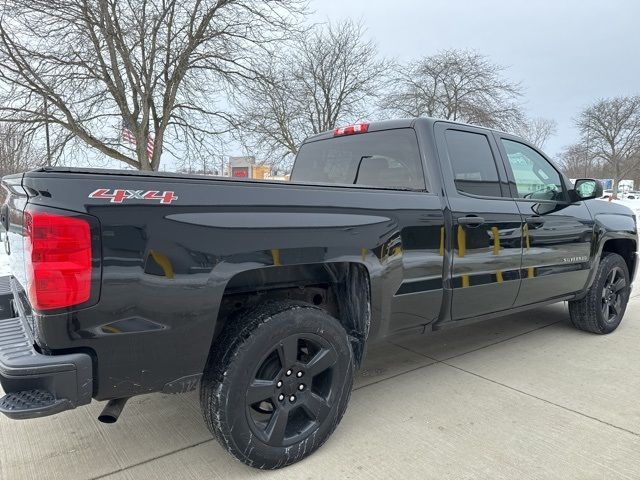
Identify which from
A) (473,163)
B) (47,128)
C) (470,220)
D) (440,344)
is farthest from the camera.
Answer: (47,128)

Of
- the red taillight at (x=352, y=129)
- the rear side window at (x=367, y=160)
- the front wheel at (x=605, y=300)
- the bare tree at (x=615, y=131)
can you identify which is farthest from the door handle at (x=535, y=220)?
the bare tree at (x=615, y=131)

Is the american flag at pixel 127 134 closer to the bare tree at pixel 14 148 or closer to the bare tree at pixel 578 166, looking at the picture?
the bare tree at pixel 14 148

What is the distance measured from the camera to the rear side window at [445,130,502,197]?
11.0 feet

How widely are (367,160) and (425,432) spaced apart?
6.33ft

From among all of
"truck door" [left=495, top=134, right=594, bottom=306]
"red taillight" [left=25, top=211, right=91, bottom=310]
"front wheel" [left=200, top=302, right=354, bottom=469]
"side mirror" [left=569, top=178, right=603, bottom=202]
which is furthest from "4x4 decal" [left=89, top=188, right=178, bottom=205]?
"side mirror" [left=569, top=178, right=603, bottom=202]

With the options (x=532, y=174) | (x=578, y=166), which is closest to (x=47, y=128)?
(x=532, y=174)

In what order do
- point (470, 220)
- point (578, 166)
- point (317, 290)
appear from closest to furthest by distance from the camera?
point (317, 290)
point (470, 220)
point (578, 166)

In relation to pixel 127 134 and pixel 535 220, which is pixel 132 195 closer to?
pixel 535 220

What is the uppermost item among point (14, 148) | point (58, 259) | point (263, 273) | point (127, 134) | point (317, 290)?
point (127, 134)

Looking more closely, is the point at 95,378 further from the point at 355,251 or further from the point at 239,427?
the point at 355,251

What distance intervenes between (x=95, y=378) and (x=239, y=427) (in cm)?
69

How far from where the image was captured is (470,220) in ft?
10.6

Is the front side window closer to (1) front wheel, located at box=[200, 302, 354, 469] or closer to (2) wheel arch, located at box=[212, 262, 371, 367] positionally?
(2) wheel arch, located at box=[212, 262, 371, 367]

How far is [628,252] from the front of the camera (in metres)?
5.04
